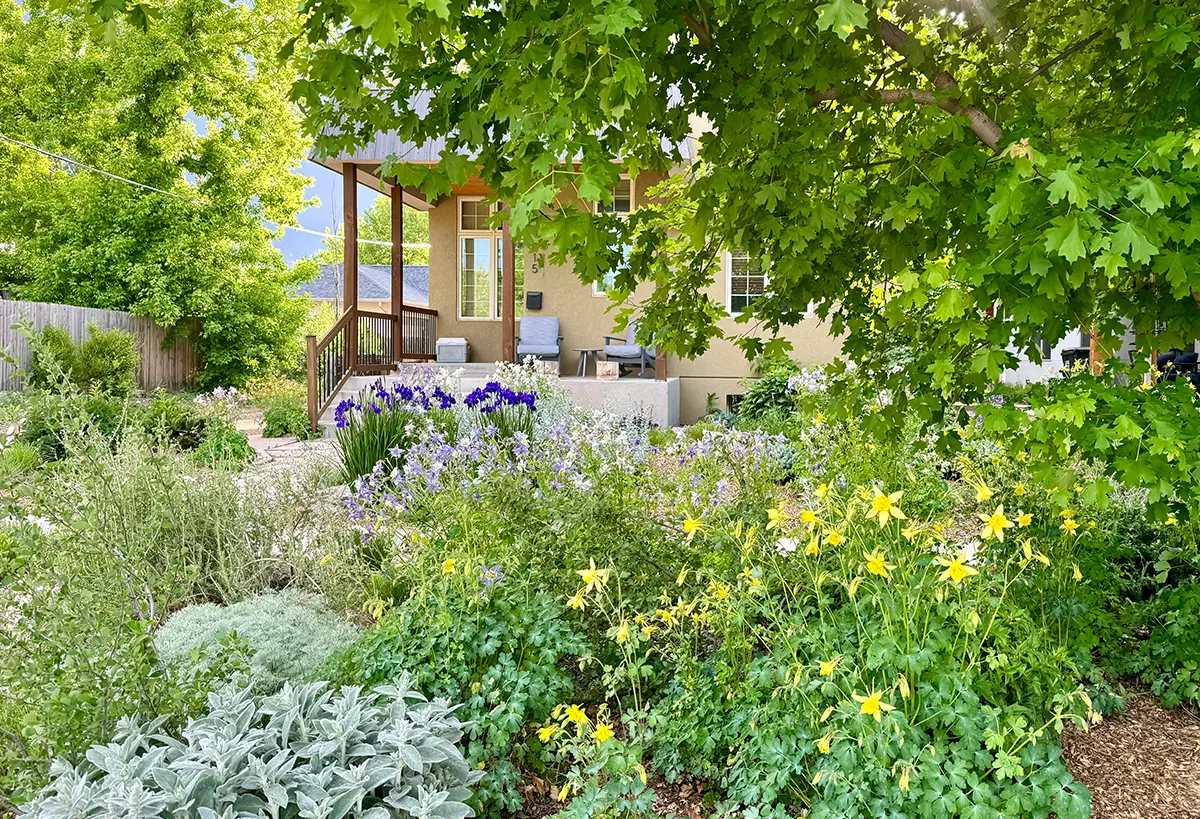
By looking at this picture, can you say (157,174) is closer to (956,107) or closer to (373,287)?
(373,287)

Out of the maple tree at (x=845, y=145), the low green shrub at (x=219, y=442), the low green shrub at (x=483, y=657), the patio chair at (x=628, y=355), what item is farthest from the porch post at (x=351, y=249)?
the low green shrub at (x=483, y=657)

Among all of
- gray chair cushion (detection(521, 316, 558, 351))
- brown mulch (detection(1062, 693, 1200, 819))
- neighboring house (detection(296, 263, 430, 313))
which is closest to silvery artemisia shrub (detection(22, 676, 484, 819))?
brown mulch (detection(1062, 693, 1200, 819))

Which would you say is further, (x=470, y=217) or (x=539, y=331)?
(x=470, y=217)

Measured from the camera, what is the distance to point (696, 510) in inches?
136

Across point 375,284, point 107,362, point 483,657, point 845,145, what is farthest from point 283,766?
point 375,284

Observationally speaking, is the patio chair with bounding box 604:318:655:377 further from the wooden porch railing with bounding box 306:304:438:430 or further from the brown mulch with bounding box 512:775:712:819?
the brown mulch with bounding box 512:775:712:819

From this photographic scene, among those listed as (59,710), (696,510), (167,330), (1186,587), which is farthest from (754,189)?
(167,330)

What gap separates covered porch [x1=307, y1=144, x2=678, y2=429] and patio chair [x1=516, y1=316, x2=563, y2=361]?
0.34m

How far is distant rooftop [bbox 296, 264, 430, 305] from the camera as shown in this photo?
123 ft

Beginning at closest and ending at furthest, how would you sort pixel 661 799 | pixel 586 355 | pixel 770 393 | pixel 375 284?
pixel 661 799
pixel 770 393
pixel 586 355
pixel 375 284

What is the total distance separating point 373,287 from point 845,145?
36.6 m

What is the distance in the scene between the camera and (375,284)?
38000 millimetres

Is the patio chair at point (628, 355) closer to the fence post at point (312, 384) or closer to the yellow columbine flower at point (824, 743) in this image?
the fence post at point (312, 384)

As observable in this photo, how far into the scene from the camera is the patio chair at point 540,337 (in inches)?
501
